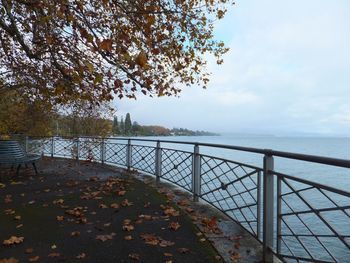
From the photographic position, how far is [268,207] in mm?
3861

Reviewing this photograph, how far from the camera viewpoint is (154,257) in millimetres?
3959

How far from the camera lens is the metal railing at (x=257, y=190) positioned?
326cm

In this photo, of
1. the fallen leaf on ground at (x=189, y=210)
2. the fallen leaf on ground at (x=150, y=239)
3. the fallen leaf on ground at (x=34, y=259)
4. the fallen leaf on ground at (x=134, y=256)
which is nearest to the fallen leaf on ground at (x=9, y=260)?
the fallen leaf on ground at (x=34, y=259)

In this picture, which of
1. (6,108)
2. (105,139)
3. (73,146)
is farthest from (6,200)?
(6,108)

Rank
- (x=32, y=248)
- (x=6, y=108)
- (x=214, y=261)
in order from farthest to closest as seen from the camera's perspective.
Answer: (x=6, y=108), (x=32, y=248), (x=214, y=261)

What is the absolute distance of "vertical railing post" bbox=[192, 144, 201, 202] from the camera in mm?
6809

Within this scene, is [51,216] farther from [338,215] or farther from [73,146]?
[73,146]

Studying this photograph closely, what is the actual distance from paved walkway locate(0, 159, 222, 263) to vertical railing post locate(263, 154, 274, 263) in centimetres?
53

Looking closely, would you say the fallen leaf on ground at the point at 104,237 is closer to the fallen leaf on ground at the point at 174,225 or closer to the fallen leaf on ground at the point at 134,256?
the fallen leaf on ground at the point at 134,256

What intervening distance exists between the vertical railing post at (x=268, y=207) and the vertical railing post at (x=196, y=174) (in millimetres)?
2950

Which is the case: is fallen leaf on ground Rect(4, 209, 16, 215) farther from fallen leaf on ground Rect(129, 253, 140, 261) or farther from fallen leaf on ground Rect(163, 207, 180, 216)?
fallen leaf on ground Rect(129, 253, 140, 261)

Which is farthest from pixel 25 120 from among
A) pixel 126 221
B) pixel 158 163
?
pixel 126 221

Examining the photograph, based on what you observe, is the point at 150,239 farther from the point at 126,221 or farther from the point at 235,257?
the point at 235,257

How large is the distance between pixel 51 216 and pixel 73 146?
11.0m
